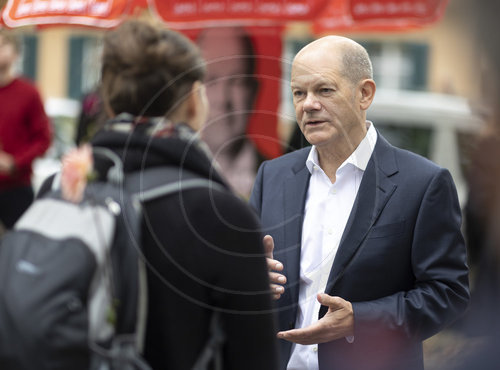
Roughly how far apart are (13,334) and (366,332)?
3.27ft

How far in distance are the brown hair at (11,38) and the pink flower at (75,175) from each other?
3.81 m

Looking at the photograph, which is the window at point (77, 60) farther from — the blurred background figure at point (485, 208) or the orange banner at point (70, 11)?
the blurred background figure at point (485, 208)

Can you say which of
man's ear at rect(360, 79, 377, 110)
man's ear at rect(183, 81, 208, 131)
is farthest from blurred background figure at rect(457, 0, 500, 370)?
man's ear at rect(183, 81, 208, 131)

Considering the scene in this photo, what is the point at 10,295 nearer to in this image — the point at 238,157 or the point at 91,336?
the point at 91,336

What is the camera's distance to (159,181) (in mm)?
2221

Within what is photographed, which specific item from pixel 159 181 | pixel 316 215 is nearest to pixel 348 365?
pixel 316 215

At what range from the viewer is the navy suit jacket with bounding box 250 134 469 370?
2.71m

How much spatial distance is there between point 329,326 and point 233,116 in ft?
2.06

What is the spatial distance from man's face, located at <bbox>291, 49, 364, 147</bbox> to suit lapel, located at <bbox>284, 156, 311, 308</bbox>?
0.50 feet

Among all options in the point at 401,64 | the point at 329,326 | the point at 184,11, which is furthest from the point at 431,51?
the point at 329,326

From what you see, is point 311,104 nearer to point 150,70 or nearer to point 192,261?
point 150,70

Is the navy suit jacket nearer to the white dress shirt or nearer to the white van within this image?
the white dress shirt

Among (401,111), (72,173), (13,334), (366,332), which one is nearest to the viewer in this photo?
(13,334)

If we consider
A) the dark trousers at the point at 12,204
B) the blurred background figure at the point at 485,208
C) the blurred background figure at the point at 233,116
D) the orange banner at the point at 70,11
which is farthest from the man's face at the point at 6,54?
the blurred background figure at the point at 233,116
